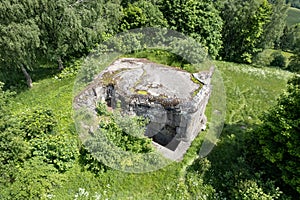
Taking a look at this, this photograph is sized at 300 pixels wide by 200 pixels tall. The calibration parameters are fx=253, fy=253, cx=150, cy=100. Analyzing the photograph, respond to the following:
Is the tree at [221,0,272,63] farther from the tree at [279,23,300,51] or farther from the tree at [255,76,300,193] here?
the tree at [279,23,300,51]

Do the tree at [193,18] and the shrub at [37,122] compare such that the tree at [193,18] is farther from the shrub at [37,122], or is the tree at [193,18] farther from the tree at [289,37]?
the tree at [289,37]

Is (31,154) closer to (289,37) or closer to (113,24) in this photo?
(113,24)

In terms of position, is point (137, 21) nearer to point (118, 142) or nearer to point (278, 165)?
point (118, 142)

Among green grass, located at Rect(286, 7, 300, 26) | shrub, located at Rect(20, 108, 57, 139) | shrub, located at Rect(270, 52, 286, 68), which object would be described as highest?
shrub, located at Rect(20, 108, 57, 139)

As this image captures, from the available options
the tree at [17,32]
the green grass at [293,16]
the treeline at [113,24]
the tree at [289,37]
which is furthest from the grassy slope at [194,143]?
the green grass at [293,16]

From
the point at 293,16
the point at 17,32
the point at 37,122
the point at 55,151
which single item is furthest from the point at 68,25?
the point at 293,16

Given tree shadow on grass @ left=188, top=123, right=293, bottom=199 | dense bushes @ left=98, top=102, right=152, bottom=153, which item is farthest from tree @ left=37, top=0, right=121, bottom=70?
tree shadow on grass @ left=188, top=123, right=293, bottom=199
